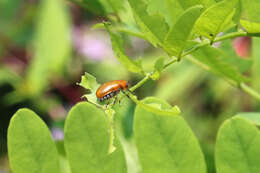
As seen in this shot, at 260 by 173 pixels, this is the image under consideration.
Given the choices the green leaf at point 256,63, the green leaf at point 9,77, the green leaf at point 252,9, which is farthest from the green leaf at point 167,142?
the green leaf at point 9,77

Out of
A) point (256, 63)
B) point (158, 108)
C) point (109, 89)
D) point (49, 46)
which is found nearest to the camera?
point (158, 108)

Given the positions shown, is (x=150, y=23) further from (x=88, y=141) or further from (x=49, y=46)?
(x=49, y=46)

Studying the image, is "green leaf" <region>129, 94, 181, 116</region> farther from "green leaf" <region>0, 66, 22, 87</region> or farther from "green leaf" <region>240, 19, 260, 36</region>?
"green leaf" <region>0, 66, 22, 87</region>

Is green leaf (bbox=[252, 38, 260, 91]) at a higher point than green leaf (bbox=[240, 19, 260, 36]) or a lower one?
lower

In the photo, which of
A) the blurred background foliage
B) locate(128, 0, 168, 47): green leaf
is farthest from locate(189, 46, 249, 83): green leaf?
the blurred background foliage

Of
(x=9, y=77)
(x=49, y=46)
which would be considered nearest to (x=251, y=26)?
(x=49, y=46)

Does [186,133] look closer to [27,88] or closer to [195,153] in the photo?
[195,153]

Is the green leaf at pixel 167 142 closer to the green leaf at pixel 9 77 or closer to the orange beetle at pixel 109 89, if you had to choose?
the orange beetle at pixel 109 89
